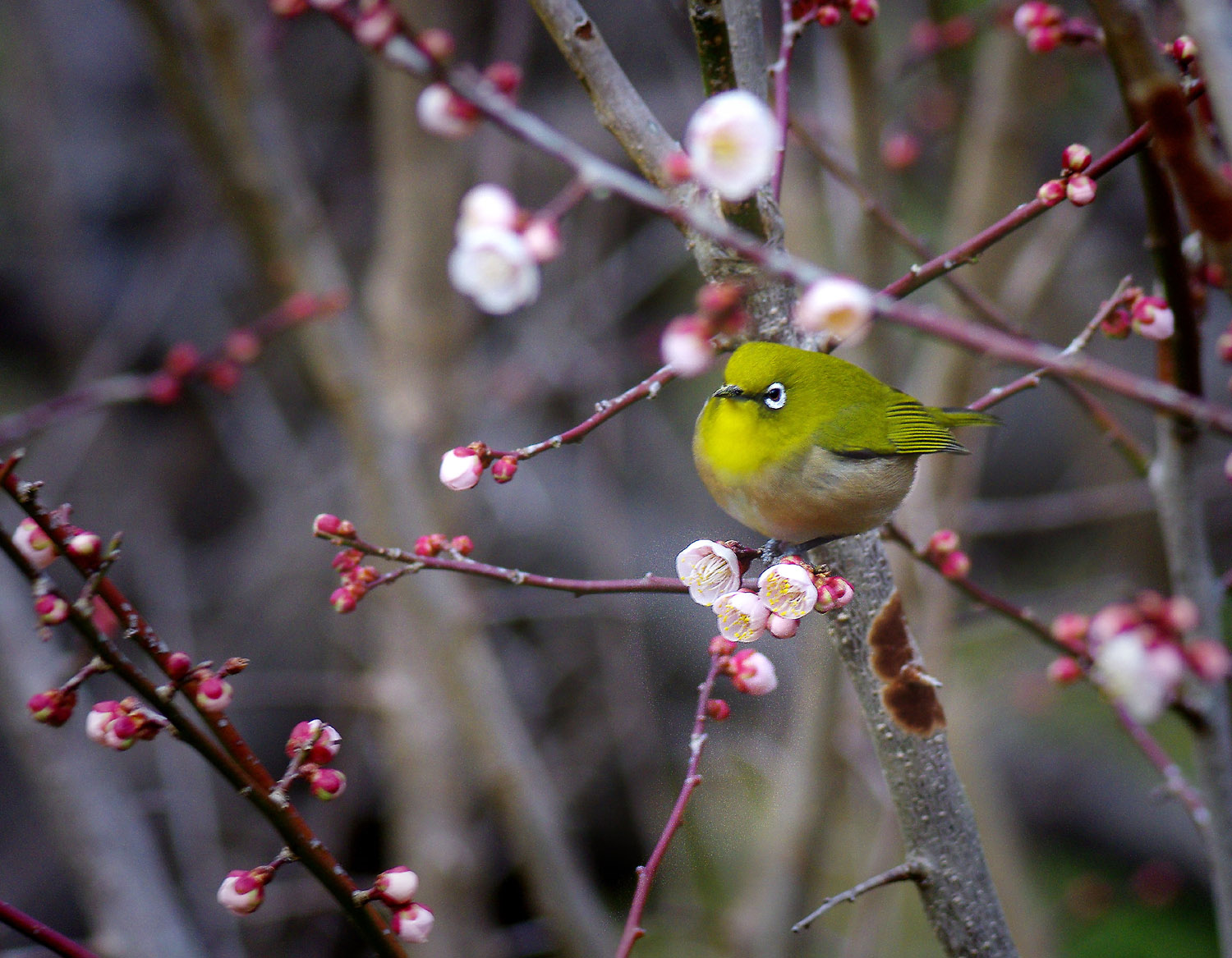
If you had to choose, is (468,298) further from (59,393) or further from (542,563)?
(59,393)

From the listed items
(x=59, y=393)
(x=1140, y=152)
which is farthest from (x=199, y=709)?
(x=59, y=393)

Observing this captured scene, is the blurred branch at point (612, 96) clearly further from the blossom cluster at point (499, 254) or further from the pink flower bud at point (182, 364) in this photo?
the pink flower bud at point (182, 364)

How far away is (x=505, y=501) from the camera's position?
13.0 ft

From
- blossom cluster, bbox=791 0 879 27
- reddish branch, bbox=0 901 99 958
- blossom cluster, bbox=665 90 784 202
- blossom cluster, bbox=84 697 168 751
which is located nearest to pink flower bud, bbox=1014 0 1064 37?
blossom cluster, bbox=791 0 879 27

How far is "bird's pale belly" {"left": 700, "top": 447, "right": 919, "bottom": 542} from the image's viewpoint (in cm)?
159

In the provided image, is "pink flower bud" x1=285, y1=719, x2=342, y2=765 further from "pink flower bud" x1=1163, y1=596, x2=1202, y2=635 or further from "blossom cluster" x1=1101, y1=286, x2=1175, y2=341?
"blossom cluster" x1=1101, y1=286, x2=1175, y2=341

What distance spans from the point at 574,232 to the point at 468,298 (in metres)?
0.95

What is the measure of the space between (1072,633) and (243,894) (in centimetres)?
113

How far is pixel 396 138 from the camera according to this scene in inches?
113

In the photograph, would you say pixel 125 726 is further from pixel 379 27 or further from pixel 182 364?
pixel 182 364

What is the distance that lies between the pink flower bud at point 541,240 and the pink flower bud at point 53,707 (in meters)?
0.63

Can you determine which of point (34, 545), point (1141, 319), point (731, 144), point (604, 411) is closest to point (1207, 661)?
point (731, 144)

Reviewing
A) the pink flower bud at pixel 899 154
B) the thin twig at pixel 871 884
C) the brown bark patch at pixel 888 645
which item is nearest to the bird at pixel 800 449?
the brown bark patch at pixel 888 645

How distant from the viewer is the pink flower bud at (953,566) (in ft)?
4.46
